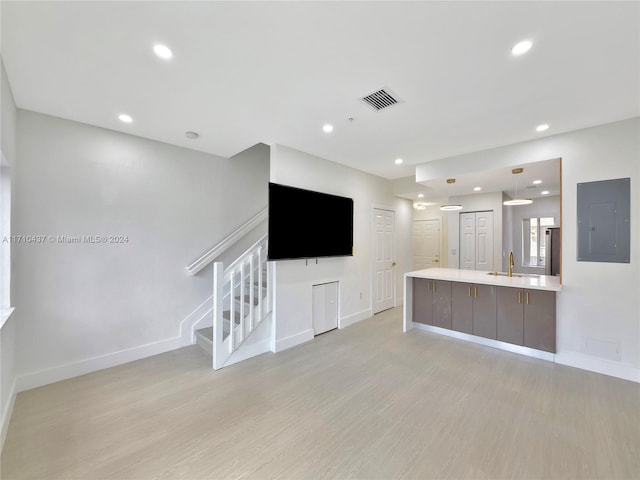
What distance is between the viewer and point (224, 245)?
4016mm

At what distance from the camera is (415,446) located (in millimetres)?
1896

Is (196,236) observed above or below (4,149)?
below

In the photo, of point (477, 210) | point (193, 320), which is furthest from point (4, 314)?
point (477, 210)

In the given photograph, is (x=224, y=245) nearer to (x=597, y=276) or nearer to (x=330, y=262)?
(x=330, y=262)

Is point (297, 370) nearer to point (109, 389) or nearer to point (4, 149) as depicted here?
point (109, 389)

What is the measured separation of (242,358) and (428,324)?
296 centimetres

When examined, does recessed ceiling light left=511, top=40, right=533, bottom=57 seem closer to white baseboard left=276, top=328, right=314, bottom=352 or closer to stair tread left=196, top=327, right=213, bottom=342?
white baseboard left=276, top=328, right=314, bottom=352

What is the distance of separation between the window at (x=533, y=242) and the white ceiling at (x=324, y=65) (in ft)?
15.3

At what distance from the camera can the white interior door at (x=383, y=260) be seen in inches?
208

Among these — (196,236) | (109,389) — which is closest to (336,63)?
(196,236)

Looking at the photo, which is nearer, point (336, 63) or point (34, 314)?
point (336, 63)

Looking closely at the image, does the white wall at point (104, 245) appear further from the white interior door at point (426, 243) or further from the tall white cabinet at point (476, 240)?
the white interior door at point (426, 243)

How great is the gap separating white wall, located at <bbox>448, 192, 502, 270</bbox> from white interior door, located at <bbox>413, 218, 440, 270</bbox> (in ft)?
3.15

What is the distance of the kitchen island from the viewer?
3.29 metres
